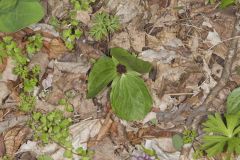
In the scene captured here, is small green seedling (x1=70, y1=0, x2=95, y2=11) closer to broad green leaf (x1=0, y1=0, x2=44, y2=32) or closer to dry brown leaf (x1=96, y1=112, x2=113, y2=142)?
broad green leaf (x1=0, y1=0, x2=44, y2=32)

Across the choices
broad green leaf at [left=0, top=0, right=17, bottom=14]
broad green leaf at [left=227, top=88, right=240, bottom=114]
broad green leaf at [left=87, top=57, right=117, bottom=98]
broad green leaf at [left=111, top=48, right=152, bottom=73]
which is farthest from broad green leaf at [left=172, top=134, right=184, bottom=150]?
broad green leaf at [left=0, top=0, right=17, bottom=14]

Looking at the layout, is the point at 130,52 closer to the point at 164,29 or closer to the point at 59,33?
the point at 164,29

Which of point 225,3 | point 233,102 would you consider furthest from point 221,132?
point 225,3

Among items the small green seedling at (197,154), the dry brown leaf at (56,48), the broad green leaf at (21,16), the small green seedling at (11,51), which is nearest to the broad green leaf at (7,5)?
the broad green leaf at (21,16)

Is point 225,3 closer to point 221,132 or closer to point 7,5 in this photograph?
point 221,132

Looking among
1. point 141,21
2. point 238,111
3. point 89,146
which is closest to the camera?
point 238,111

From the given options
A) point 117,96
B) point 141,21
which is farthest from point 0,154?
point 141,21
